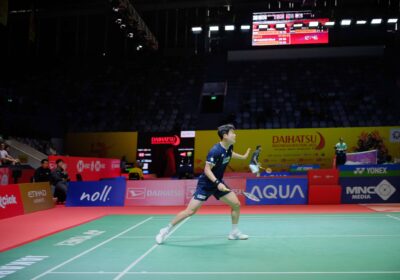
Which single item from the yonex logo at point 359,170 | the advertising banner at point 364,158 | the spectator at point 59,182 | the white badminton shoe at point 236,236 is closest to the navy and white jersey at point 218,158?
the white badminton shoe at point 236,236

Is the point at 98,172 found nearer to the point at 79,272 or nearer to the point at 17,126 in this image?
the point at 17,126

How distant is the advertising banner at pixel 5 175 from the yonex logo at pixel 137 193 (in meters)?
4.42

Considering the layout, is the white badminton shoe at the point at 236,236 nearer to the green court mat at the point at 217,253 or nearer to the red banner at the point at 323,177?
the green court mat at the point at 217,253

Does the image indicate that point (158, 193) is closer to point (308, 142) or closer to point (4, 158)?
point (4, 158)

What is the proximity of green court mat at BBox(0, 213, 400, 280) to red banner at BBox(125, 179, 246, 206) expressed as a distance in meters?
4.71

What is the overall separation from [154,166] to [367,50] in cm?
1732

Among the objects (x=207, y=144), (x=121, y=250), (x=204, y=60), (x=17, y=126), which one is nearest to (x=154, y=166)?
(x=207, y=144)

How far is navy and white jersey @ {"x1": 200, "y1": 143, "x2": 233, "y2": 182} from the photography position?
6.89m

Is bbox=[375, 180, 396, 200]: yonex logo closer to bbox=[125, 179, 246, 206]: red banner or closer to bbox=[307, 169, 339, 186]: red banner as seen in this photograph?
bbox=[307, 169, 339, 186]: red banner

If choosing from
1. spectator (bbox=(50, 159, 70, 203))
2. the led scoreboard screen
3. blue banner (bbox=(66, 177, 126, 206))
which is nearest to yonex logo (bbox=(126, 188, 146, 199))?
blue banner (bbox=(66, 177, 126, 206))

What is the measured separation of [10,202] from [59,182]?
11.1 ft

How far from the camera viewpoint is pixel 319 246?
6531mm

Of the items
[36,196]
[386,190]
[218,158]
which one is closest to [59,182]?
[36,196]

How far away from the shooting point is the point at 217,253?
6164 mm
